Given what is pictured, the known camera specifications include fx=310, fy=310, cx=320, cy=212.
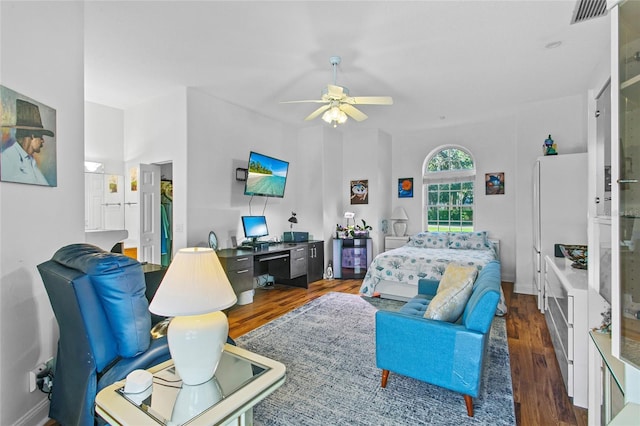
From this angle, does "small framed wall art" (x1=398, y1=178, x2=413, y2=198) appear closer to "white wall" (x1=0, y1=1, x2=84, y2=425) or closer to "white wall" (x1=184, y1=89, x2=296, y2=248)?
"white wall" (x1=184, y1=89, x2=296, y2=248)

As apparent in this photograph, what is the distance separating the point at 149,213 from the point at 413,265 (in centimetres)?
377

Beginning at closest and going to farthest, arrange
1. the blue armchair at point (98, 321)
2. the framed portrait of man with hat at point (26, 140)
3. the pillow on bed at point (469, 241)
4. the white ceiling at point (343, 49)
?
the blue armchair at point (98, 321), the framed portrait of man with hat at point (26, 140), the white ceiling at point (343, 49), the pillow on bed at point (469, 241)

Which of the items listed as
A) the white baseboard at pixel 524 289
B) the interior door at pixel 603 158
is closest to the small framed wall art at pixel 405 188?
the white baseboard at pixel 524 289

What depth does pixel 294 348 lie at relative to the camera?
2885 mm

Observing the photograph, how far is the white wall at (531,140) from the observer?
4.34 m

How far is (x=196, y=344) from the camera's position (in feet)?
4.25

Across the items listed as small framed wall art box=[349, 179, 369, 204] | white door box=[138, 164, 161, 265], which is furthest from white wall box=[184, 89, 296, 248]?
small framed wall art box=[349, 179, 369, 204]

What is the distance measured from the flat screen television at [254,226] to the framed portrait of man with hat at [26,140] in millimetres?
2592

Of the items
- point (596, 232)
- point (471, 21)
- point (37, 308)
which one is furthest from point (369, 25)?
point (37, 308)

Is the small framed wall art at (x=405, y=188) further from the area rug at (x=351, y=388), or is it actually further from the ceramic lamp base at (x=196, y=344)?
the ceramic lamp base at (x=196, y=344)

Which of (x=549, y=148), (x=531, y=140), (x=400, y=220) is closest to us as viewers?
(x=549, y=148)

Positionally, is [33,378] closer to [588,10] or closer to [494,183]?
[588,10]

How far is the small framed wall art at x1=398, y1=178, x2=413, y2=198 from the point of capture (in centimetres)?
640

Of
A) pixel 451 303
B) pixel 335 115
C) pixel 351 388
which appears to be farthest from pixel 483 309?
pixel 335 115
